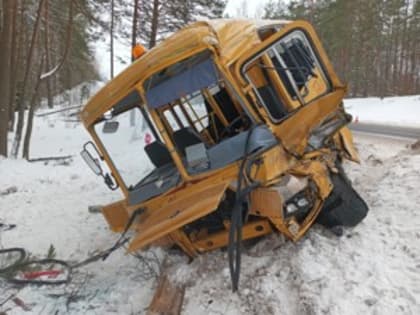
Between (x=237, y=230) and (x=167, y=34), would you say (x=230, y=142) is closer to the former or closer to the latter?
(x=237, y=230)

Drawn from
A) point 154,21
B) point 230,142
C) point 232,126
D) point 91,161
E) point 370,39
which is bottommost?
point 370,39

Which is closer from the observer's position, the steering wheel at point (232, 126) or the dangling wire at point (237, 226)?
the dangling wire at point (237, 226)

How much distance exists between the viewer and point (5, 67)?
13.5m

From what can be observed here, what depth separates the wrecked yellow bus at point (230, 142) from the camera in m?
4.24

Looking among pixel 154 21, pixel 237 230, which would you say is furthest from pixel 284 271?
pixel 154 21

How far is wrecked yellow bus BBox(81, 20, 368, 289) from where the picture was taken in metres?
4.24

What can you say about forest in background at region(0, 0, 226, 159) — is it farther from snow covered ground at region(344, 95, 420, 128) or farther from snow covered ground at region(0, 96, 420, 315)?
snow covered ground at region(344, 95, 420, 128)

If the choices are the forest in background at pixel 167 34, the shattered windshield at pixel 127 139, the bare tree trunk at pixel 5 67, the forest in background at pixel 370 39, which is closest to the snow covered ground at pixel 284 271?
the shattered windshield at pixel 127 139

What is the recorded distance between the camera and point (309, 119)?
4695 mm

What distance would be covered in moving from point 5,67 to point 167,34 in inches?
303

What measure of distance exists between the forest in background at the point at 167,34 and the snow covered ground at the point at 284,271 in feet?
28.7

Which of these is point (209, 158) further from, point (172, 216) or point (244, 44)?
point (244, 44)

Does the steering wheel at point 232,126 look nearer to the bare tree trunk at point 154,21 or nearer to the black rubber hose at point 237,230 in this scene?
the black rubber hose at point 237,230

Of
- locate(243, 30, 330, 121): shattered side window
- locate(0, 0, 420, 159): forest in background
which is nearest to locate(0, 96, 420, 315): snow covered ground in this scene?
locate(243, 30, 330, 121): shattered side window
